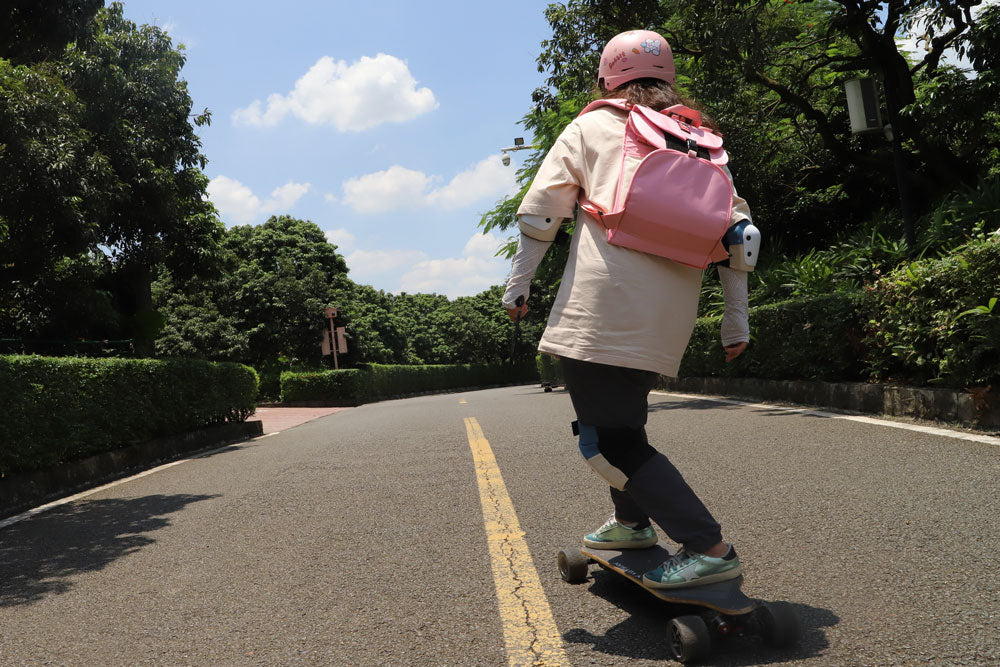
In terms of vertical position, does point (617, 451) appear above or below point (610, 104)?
below

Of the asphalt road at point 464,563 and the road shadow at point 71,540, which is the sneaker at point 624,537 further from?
the road shadow at point 71,540

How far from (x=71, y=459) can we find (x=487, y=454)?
4286mm

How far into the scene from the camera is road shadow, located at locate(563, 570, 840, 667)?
2338 mm

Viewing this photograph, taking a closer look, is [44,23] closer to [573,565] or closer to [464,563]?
[464,563]

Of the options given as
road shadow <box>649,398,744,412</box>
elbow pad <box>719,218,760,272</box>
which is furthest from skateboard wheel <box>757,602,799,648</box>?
road shadow <box>649,398,744,412</box>

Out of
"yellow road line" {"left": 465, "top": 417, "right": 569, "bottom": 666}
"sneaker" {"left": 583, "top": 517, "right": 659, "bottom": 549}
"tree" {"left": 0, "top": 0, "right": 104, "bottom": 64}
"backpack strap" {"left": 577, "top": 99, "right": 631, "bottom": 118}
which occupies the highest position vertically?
"tree" {"left": 0, "top": 0, "right": 104, "bottom": 64}

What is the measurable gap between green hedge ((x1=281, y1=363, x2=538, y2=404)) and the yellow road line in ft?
97.7

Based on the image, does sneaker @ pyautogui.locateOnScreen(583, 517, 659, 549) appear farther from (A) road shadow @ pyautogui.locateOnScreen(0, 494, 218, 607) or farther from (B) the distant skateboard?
(A) road shadow @ pyautogui.locateOnScreen(0, 494, 218, 607)

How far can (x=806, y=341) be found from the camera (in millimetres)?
10219

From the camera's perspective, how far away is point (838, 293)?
966cm

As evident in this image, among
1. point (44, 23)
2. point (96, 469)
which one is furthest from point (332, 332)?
point (44, 23)

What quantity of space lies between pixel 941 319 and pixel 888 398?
1.32m

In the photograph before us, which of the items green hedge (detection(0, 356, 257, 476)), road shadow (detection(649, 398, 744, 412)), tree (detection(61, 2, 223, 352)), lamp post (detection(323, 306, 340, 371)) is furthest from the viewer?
lamp post (detection(323, 306, 340, 371))

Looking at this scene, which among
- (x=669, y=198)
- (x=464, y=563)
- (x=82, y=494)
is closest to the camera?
(x=669, y=198)
